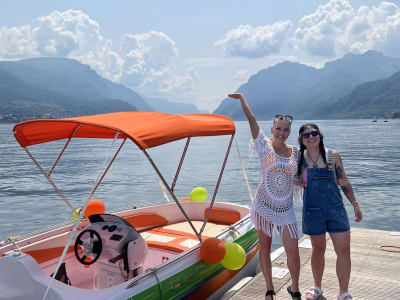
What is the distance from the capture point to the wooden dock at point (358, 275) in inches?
195

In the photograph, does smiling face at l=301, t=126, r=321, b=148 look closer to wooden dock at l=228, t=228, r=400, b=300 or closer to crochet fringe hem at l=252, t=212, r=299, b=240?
crochet fringe hem at l=252, t=212, r=299, b=240

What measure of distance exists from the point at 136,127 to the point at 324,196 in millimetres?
1997

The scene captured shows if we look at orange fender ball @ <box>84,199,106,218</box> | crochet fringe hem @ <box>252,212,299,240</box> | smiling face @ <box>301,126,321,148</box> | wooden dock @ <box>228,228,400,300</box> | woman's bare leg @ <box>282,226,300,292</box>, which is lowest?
wooden dock @ <box>228,228,400,300</box>

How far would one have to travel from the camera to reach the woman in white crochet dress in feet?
13.1

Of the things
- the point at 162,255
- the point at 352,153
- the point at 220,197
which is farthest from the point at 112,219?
the point at 352,153

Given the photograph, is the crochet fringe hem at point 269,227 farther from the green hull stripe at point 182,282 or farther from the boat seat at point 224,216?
the boat seat at point 224,216

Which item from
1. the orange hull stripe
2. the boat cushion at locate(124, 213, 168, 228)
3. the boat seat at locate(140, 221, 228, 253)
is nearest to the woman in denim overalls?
the orange hull stripe

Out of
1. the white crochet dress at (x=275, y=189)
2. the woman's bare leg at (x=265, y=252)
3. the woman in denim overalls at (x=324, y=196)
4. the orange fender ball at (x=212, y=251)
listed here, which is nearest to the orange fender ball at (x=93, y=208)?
the orange fender ball at (x=212, y=251)

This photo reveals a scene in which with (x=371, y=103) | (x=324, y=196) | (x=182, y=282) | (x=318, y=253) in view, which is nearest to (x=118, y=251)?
(x=182, y=282)

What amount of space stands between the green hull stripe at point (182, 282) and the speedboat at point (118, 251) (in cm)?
1

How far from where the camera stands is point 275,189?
13.2 ft

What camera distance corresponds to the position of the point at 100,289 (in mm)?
4148

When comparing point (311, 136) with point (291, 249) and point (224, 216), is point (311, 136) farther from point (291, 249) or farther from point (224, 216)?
point (224, 216)

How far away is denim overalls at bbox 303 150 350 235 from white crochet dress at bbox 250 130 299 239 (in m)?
0.17
